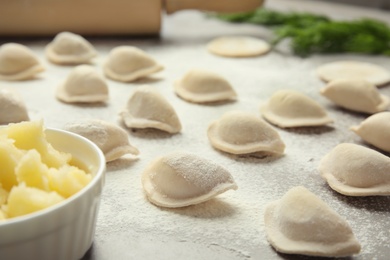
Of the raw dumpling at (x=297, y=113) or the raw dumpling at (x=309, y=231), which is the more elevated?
the raw dumpling at (x=309, y=231)

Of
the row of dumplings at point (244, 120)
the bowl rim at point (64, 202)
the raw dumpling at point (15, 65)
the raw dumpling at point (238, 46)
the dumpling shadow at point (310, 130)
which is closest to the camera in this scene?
the bowl rim at point (64, 202)

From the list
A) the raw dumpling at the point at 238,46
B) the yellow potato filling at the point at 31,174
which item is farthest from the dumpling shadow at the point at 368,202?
the raw dumpling at the point at 238,46

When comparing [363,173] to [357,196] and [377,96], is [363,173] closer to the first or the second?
[357,196]

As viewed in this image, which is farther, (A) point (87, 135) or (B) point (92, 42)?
(B) point (92, 42)

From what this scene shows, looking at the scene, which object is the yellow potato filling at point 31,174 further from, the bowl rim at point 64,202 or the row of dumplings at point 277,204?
the row of dumplings at point 277,204

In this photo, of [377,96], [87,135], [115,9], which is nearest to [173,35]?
[115,9]

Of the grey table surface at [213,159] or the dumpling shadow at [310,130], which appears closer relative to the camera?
the grey table surface at [213,159]
